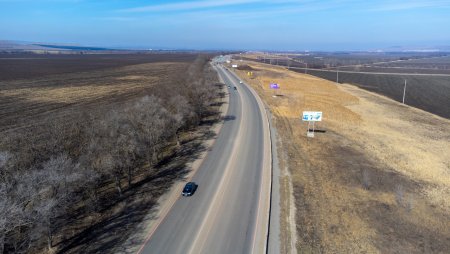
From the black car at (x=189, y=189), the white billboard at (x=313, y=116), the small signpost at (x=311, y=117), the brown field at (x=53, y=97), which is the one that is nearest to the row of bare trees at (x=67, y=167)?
the black car at (x=189, y=189)

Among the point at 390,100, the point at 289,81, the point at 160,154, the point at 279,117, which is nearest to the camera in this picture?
the point at 160,154

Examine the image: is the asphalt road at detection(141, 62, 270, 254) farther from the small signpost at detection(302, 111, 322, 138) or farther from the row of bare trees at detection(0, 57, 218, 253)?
the small signpost at detection(302, 111, 322, 138)

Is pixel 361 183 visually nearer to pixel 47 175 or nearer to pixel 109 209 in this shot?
pixel 109 209

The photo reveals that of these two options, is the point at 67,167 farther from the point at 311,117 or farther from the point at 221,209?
the point at 311,117

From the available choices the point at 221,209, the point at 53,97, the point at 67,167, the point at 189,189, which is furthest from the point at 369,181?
the point at 53,97

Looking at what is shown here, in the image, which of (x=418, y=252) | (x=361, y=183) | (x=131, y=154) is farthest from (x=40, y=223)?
(x=361, y=183)

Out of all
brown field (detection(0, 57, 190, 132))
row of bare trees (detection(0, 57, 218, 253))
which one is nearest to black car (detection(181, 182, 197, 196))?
row of bare trees (detection(0, 57, 218, 253))
